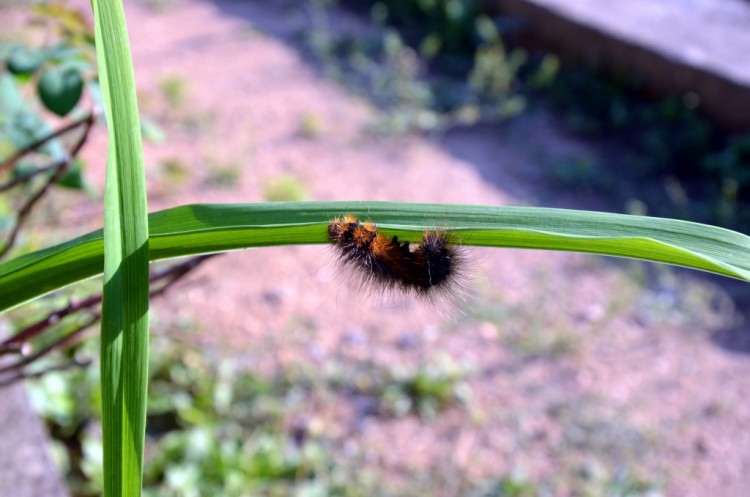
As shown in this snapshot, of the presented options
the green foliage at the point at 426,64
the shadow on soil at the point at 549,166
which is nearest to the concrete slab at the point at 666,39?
the green foliage at the point at 426,64

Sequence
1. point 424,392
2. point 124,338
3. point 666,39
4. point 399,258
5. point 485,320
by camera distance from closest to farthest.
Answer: point 124,338, point 399,258, point 424,392, point 485,320, point 666,39

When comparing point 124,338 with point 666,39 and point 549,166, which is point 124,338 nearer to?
point 549,166

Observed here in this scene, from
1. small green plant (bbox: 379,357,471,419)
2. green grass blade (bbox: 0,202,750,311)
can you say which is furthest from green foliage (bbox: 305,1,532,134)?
green grass blade (bbox: 0,202,750,311)

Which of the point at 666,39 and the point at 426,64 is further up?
the point at 426,64

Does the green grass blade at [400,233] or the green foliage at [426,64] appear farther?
the green foliage at [426,64]

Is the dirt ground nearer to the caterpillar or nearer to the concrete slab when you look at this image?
the concrete slab

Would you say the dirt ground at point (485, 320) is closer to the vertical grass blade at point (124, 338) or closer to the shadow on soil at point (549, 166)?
the shadow on soil at point (549, 166)

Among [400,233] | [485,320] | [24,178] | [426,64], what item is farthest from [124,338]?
[426,64]
